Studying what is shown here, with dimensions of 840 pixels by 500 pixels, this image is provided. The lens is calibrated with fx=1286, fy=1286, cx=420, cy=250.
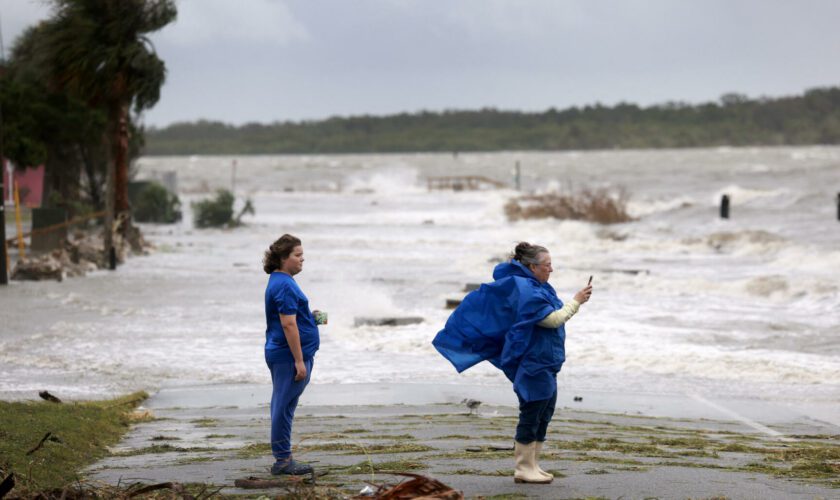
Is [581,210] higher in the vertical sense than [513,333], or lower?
lower

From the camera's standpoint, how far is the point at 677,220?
162 ft

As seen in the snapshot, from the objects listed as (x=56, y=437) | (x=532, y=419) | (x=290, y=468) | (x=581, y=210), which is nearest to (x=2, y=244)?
(x=56, y=437)

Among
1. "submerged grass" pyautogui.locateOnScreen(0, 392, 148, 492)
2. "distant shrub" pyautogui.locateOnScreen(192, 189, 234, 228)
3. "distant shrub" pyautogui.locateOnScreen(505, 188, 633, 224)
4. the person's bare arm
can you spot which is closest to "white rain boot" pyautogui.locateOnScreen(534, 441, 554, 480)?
the person's bare arm

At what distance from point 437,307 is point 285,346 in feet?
44.5

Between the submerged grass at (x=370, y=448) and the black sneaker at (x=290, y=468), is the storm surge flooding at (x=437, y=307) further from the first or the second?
the black sneaker at (x=290, y=468)

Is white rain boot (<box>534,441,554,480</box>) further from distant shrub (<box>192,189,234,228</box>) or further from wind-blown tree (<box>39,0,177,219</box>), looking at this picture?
distant shrub (<box>192,189,234,228</box>)

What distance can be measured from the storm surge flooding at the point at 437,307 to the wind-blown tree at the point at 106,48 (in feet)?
13.4

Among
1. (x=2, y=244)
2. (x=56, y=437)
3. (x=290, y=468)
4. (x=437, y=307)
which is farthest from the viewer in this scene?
(x=2, y=244)

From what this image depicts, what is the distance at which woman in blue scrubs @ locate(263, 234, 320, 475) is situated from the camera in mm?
7672

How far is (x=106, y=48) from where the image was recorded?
93.7 ft

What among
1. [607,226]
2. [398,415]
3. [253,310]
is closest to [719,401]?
[398,415]

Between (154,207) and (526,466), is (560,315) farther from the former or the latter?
(154,207)

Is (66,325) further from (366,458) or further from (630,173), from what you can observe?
(630,173)

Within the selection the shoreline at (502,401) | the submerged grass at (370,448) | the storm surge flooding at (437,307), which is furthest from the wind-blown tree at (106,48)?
the submerged grass at (370,448)
